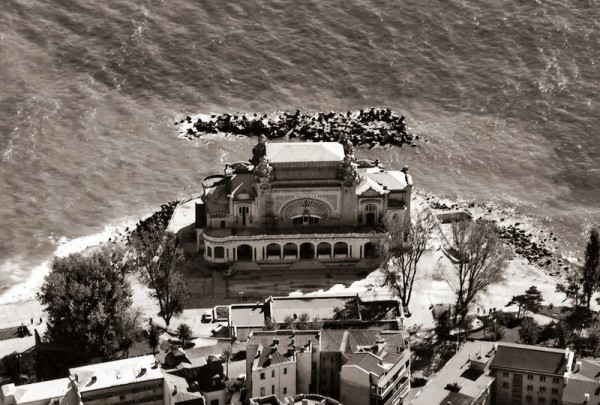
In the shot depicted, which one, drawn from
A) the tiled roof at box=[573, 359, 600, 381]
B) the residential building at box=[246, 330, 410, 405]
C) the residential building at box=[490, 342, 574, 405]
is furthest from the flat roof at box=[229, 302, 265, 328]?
the tiled roof at box=[573, 359, 600, 381]

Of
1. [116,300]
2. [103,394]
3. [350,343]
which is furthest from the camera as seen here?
[116,300]

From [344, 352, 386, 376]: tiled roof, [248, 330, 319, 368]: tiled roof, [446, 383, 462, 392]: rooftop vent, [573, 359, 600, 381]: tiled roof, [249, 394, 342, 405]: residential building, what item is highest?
[248, 330, 319, 368]: tiled roof

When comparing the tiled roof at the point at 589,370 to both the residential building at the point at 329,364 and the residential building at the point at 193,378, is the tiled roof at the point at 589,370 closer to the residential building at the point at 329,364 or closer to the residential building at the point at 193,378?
the residential building at the point at 329,364

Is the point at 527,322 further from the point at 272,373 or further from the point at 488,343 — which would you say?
the point at 272,373

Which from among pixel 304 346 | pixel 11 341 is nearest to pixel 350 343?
pixel 304 346

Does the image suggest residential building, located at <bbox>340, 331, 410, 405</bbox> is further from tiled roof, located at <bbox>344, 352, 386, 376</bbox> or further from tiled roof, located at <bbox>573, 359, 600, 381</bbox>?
tiled roof, located at <bbox>573, 359, 600, 381</bbox>

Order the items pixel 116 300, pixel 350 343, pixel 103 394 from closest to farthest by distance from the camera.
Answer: pixel 103 394
pixel 350 343
pixel 116 300
